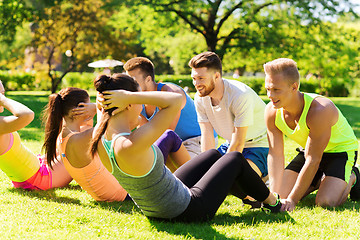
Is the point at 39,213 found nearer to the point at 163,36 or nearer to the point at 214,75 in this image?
the point at 214,75

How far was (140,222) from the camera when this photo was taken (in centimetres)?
399

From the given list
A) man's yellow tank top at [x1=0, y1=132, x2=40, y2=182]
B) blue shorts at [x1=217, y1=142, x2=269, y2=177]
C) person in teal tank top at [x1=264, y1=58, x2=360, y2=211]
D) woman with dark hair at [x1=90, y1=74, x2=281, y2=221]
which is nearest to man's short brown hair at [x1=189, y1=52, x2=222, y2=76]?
person in teal tank top at [x1=264, y1=58, x2=360, y2=211]

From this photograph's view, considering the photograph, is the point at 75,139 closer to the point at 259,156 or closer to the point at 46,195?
the point at 46,195

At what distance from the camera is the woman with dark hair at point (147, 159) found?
330 cm

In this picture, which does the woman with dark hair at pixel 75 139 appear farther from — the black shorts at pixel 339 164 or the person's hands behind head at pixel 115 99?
the black shorts at pixel 339 164

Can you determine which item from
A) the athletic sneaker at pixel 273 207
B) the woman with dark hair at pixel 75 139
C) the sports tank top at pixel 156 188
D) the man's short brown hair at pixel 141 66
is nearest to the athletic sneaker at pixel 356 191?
the athletic sneaker at pixel 273 207

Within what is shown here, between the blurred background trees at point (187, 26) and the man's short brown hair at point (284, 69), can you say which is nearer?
the man's short brown hair at point (284, 69)

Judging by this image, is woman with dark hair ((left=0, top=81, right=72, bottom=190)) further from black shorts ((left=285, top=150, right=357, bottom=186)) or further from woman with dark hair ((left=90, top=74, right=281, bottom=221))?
black shorts ((left=285, top=150, right=357, bottom=186))

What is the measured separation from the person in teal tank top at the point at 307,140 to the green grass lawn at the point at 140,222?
0.75ft

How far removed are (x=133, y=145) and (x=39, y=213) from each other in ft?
5.48

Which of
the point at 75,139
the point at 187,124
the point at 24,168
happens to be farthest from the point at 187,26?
the point at 75,139

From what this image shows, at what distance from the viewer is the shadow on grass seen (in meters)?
4.89

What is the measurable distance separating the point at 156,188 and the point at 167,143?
1.47 metres

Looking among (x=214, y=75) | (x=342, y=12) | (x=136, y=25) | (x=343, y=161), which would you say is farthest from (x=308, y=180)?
(x=136, y=25)
